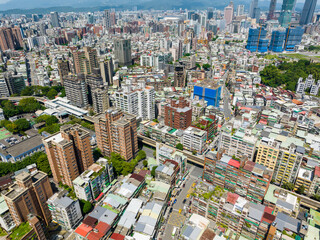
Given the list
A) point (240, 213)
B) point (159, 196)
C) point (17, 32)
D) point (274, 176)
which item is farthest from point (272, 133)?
point (17, 32)

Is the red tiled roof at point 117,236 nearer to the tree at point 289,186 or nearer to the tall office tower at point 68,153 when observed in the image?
the tall office tower at point 68,153

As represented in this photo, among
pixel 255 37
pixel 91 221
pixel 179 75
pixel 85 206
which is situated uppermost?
pixel 255 37

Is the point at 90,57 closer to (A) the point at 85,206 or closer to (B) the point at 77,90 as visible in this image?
(B) the point at 77,90

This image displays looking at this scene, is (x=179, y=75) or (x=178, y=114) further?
(x=179, y=75)

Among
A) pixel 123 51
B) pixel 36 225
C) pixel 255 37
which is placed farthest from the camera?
pixel 255 37

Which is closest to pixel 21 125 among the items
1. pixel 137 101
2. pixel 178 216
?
pixel 137 101

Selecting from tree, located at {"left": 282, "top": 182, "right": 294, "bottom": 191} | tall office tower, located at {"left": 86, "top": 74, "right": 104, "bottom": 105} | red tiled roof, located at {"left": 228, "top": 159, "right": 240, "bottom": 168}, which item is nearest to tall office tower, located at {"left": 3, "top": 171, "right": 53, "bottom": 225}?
red tiled roof, located at {"left": 228, "top": 159, "right": 240, "bottom": 168}

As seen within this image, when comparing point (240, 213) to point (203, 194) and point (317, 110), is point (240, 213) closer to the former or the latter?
point (203, 194)

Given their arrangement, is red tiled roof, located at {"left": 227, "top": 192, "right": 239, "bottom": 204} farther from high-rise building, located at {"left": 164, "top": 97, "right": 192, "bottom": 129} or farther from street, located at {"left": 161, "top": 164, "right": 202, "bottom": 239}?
high-rise building, located at {"left": 164, "top": 97, "right": 192, "bottom": 129}
